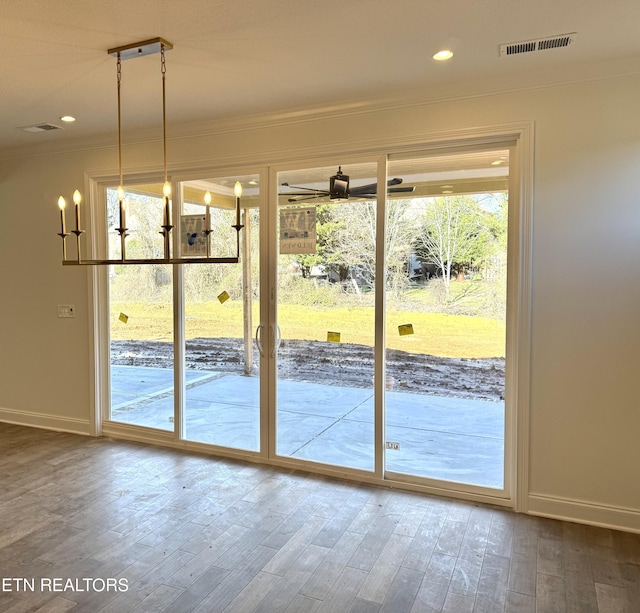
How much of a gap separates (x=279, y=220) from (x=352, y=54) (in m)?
1.42

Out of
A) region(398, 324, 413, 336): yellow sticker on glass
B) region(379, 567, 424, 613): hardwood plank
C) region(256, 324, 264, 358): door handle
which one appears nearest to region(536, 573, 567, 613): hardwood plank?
region(379, 567, 424, 613): hardwood plank

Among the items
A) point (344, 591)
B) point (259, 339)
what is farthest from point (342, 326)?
point (344, 591)

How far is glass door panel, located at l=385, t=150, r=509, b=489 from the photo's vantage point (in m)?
3.24

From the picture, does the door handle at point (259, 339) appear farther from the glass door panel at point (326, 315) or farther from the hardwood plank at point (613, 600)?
the hardwood plank at point (613, 600)

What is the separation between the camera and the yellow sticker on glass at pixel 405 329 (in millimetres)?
3432

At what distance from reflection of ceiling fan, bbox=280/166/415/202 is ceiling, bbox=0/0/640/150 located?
51 cm

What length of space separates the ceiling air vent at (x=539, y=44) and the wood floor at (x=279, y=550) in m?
2.74

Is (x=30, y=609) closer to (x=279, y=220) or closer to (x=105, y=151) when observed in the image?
(x=279, y=220)

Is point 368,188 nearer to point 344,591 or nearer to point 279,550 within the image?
point 279,550

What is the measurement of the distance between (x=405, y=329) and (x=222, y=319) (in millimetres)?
1556

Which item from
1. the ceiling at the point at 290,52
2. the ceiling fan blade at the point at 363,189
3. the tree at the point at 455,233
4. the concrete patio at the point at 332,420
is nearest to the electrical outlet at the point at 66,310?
the concrete patio at the point at 332,420

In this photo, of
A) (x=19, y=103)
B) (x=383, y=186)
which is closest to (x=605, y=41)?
(x=383, y=186)

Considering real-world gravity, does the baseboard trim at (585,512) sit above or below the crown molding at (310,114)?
below

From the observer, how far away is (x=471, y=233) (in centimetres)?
326
